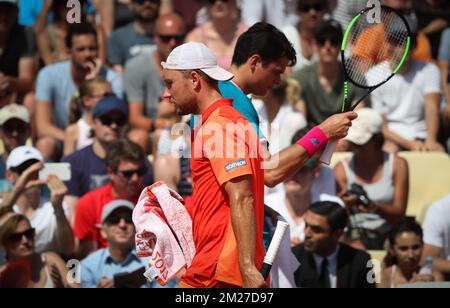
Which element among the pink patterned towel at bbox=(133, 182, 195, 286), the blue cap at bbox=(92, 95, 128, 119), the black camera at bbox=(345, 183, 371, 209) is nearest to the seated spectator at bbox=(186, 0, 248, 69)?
the blue cap at bbox=(92, 95, 128, 119)

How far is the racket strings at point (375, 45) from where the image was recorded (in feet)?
22.6

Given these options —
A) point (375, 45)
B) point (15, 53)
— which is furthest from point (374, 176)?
point (15, 53)

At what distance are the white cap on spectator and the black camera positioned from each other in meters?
2.56

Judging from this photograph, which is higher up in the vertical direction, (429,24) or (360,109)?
(429,24)

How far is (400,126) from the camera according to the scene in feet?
30.4

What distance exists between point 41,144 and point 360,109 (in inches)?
99.4

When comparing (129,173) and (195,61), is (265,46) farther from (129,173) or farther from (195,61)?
(129,173)

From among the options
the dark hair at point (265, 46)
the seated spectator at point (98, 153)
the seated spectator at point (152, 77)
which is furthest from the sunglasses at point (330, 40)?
the dark hair at point (265, 46)

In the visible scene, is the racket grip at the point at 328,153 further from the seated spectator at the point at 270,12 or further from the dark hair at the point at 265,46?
the seated spectator at the point at 270,12
